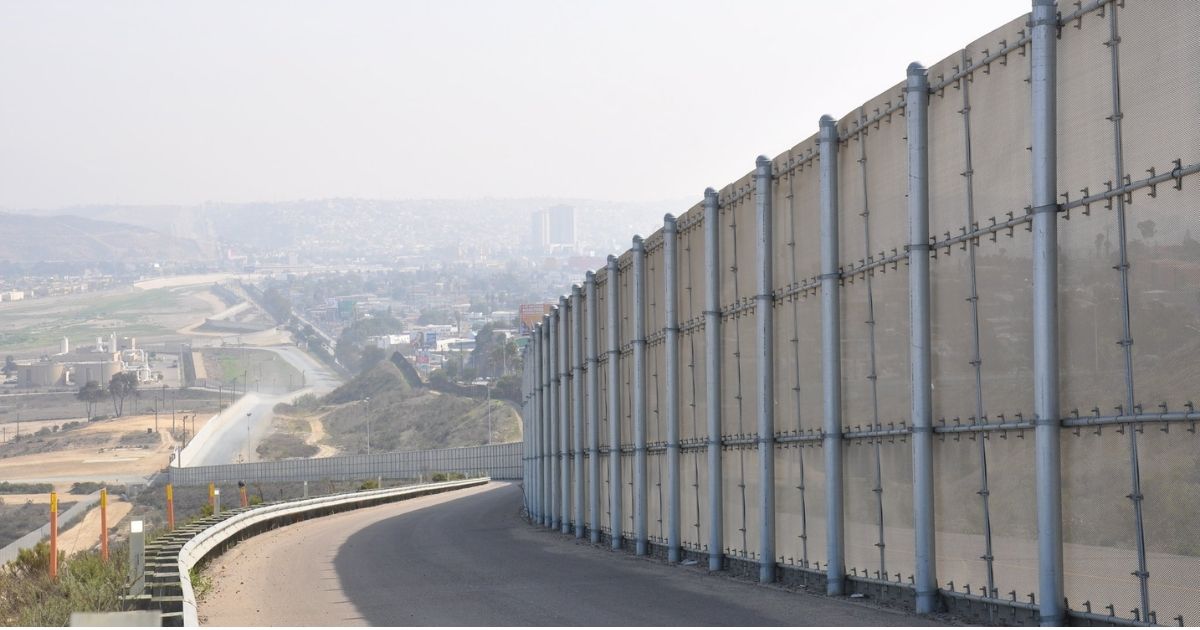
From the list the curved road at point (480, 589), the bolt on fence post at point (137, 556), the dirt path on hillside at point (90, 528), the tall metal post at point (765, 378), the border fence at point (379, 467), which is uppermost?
the tall metal post at point (765, 378)

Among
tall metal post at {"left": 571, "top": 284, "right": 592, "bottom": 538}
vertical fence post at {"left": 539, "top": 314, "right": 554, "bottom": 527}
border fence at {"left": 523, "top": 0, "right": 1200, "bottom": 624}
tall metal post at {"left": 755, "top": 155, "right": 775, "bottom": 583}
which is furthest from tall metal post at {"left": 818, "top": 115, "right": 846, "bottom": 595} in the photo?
vertical fence post at {"left": 539, "top": 314, "right": 554, "bottom": 527}

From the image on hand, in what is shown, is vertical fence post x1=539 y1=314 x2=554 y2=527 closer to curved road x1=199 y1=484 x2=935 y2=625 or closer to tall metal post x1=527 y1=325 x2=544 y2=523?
tall metal post x1=527 y1=325 x2=544 y2=523

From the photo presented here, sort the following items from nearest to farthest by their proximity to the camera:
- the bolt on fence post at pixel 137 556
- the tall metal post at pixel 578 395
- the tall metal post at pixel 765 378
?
the bolt on fence post at pixel 137 556 → the tall metal post at pixel 765 378 → the tall metal post at pixel 578 395

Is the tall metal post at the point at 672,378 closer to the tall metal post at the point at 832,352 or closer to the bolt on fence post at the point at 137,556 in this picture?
the tall metal post at the point at 832,352

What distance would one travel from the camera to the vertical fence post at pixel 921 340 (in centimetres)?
1238

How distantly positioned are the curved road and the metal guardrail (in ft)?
1.34

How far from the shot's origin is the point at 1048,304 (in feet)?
34.2

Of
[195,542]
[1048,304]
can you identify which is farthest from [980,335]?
Answer: [195,542]

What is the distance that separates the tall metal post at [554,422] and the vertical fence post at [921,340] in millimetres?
20591

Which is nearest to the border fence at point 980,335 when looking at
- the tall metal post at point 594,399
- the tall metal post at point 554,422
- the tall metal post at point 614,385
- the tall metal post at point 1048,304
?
the tall metal post at point 1048,304

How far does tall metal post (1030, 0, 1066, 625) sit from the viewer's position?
1040cm

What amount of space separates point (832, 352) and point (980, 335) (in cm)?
285

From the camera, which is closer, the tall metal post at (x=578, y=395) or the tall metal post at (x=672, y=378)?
the tall metal post at (x=672, y=378)

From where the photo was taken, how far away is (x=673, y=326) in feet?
66.2
